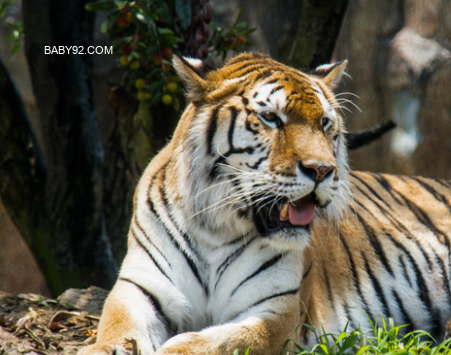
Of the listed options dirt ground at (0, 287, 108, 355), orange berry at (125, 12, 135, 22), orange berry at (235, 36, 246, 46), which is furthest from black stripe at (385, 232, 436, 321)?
orange berry at (125, 12, 135, 22)

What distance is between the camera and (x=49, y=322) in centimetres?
352

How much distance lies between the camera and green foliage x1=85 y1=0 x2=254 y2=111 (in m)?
4.03

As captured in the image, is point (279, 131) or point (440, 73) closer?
point (279, 131)

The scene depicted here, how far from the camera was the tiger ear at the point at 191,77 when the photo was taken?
2.93m

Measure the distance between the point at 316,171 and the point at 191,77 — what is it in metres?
0.81

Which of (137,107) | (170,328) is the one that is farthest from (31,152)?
(170,328)

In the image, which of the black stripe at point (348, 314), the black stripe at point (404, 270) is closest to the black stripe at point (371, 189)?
the black stripe at point (404, 270)

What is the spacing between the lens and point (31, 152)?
4.89m

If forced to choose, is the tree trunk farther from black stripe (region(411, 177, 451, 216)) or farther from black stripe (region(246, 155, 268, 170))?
black stripe (region(411, 177, 451, 216))

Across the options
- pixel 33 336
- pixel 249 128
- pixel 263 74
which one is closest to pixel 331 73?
pixel 263 74

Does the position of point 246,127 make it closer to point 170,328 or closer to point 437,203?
point 170,328

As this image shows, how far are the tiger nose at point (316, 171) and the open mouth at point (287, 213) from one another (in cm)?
13

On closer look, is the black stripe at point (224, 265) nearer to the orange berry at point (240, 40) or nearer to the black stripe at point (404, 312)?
the black stripe at point (404, 312)

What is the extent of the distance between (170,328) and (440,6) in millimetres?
6133
